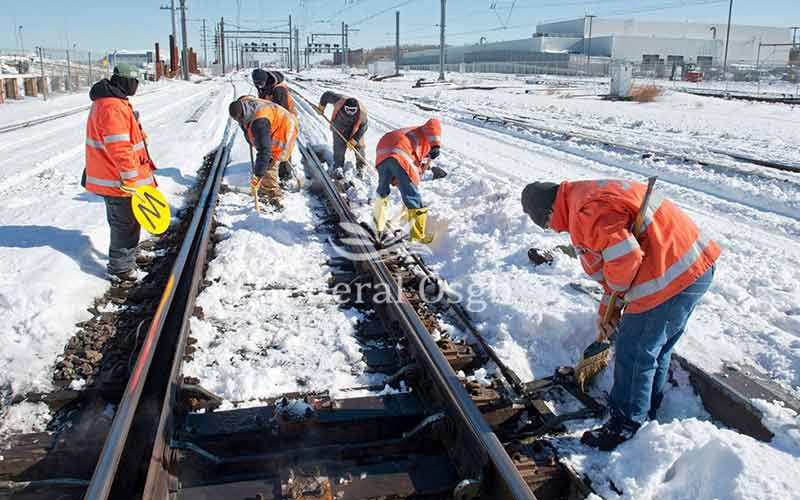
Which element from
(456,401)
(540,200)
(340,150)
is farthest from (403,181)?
(340,150)

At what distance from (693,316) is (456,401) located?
2.56 meters

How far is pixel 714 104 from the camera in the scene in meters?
27.5

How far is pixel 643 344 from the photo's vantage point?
338 centimetres

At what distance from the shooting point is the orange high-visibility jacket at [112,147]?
5.56 metres

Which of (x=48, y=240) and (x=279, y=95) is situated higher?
(x=279, y=95)

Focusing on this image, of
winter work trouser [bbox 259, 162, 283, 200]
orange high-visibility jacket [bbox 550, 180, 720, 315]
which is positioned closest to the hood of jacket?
winter work trouser [bbox 259, 162, 283, 200]

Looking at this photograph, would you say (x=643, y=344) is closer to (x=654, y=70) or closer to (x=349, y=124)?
(x=349, y=124)

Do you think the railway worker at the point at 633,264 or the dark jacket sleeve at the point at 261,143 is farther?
the dark jacket sleeve at the point at 261,143

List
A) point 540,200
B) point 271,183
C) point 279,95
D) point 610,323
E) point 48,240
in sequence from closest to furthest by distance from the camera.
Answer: point 540,200 → point 610,323 → point 48,240 → point 271,183 → point 279,95

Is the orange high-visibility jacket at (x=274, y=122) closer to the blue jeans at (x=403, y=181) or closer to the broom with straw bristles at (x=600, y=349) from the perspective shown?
the blue jeans at (x=403, y=181)

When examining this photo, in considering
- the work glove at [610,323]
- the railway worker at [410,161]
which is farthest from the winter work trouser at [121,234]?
the work glove at [610,323]

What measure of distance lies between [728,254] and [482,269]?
2732mm

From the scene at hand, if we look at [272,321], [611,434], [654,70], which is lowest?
[611,434]

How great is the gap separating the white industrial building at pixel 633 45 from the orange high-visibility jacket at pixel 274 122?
74112 mm
